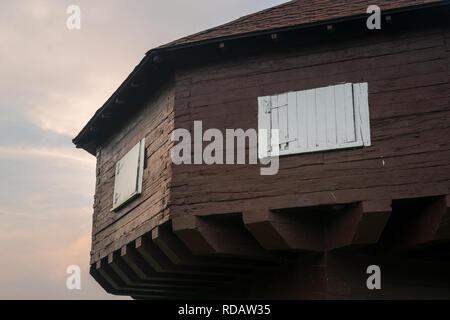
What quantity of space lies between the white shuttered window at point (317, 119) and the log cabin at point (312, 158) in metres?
0.02

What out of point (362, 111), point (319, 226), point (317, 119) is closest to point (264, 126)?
point (317, 119)

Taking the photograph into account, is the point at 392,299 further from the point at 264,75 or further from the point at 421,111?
the point at 264,75

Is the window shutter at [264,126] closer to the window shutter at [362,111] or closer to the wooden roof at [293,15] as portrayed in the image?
the wooden roof at [293,15]

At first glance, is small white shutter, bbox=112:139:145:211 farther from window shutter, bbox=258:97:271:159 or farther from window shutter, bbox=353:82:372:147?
window shutter, bbox=353:82:372:147

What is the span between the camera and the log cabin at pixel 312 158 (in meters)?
10.0

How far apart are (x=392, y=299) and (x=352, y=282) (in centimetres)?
85

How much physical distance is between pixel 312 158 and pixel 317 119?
656 millimetres

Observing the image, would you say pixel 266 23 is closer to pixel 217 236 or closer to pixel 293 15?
pixel 293 15

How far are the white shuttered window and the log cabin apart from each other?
20mm

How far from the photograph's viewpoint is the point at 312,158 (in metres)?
10.4

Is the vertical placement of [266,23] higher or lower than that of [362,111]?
higher

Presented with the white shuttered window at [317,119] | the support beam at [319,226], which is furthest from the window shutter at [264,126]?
the support beam at [319,226]
